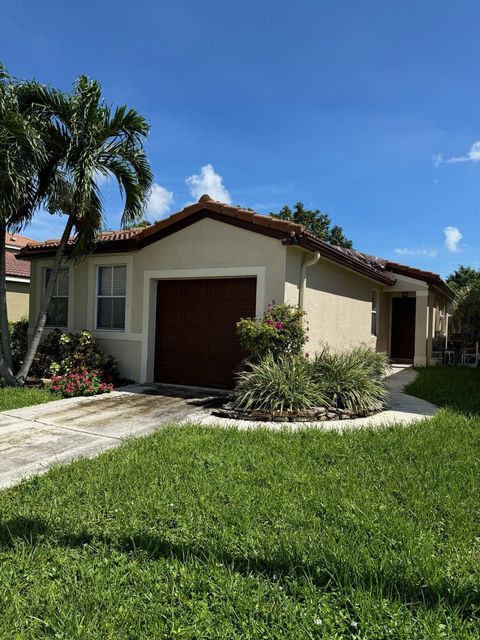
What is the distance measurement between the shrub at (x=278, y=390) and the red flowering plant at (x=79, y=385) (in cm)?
327

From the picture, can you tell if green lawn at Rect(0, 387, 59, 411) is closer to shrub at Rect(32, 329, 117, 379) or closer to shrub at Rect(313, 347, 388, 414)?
shrub at Rect(32, 329, 117, 379)

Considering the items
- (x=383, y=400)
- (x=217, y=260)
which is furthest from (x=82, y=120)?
(x=383, y=400)

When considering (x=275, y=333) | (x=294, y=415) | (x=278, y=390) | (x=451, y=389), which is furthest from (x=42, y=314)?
(x=451, y=389)

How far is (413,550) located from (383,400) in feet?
18.5

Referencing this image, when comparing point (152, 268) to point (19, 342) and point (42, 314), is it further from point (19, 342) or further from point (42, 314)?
point (19, 342)

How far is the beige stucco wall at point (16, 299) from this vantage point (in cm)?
1995

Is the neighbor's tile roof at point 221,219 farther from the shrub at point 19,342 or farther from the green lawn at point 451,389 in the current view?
the green lawn at point 451,389

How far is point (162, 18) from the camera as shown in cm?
848

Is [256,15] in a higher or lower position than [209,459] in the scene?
higher

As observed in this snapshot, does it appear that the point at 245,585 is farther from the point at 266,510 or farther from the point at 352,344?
the point at 352,344

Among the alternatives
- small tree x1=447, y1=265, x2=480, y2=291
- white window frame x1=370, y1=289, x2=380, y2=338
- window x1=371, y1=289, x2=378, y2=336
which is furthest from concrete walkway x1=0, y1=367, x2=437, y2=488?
small tree x1=447, y1=265, x2=480, y2=291

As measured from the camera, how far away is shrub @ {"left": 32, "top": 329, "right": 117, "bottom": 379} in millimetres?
10188

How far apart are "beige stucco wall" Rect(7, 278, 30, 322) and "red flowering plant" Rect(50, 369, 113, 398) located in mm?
12124

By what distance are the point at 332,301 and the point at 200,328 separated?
3579 mm
